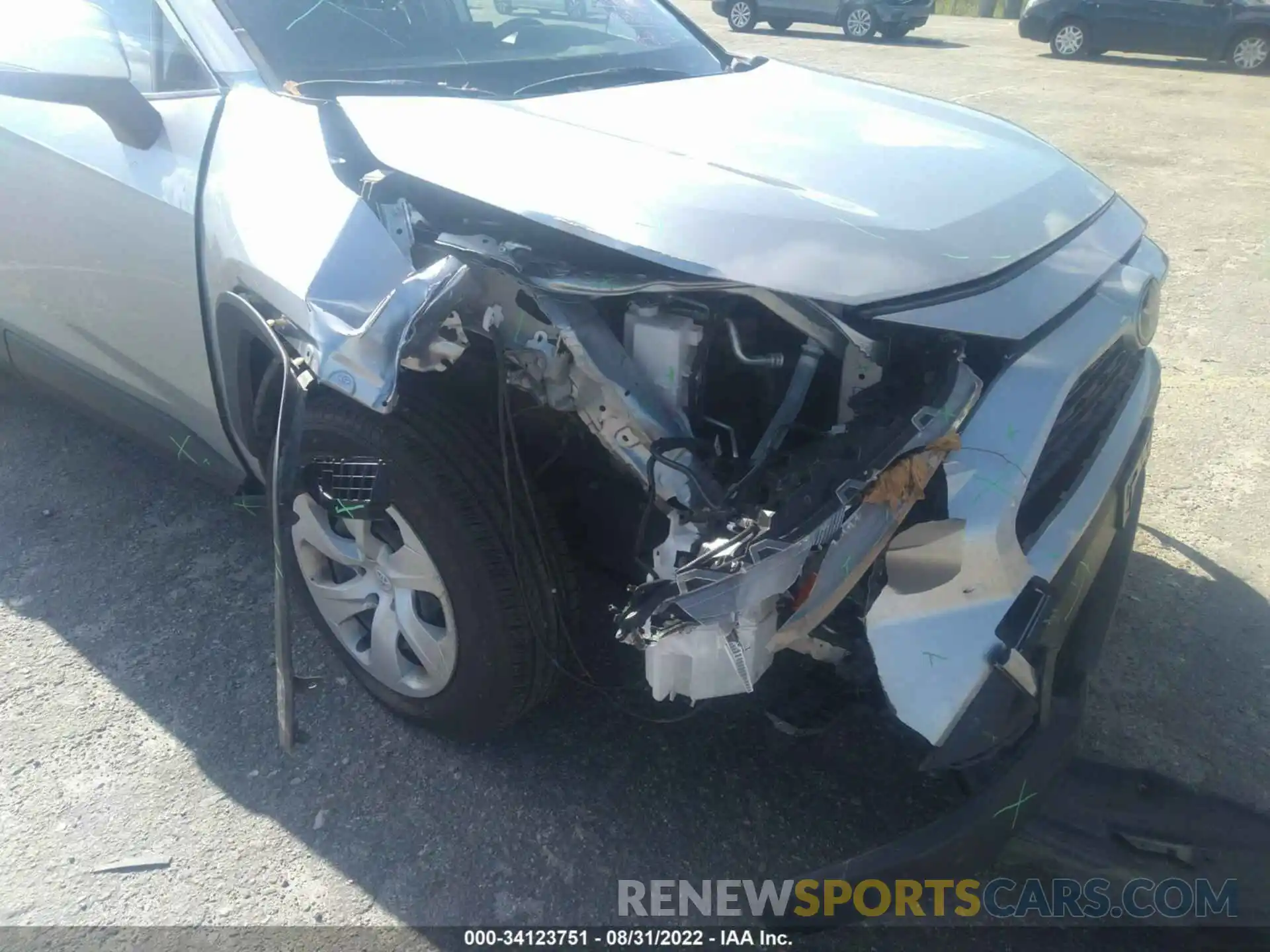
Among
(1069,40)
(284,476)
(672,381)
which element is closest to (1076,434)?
(672,381)

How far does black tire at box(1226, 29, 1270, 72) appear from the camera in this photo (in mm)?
13516

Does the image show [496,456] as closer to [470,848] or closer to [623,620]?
[623,620]

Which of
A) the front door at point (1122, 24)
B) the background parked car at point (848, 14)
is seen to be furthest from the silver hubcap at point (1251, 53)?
the background parked car at point (848, 14)

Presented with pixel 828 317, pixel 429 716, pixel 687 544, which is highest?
pixel 828 317

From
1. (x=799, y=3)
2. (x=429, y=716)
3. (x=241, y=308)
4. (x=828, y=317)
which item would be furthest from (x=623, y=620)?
(x=799, y=3)

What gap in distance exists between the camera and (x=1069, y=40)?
49.5 ft

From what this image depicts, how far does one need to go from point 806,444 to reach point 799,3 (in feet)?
57.4

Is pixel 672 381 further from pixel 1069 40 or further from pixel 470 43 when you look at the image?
pixel 1069 40

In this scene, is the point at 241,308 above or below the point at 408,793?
above

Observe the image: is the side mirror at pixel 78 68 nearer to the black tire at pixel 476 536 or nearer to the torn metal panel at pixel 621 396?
the black tire at pixel 476 536

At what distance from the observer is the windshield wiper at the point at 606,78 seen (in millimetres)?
2602

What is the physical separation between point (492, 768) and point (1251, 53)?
52.1ft

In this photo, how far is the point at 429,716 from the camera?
237 cm

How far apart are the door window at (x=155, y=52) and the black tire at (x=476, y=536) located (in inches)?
37.6
